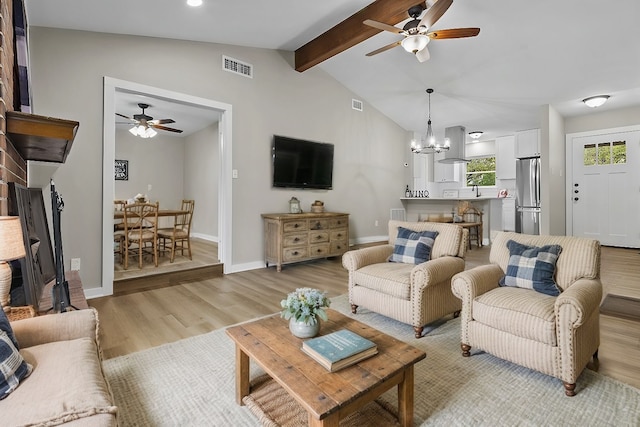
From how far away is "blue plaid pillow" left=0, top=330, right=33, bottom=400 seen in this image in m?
1.02

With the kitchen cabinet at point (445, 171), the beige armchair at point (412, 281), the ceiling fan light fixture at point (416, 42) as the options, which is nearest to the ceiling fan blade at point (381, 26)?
the ceiling fan light fixture at point (416, 42)

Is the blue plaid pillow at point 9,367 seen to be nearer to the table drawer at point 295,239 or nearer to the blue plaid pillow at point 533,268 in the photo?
the blue plaid pillow at point 533,268

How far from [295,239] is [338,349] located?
3290 mm

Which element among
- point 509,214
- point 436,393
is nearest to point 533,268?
point 436,393

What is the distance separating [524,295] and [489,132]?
266 inches

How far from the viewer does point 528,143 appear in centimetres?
712

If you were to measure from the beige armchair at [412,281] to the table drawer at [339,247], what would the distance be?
2.11 metres

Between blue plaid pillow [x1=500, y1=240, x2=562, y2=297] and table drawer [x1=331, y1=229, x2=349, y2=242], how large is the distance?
10.0 feet

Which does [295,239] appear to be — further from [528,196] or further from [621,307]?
[528,196]

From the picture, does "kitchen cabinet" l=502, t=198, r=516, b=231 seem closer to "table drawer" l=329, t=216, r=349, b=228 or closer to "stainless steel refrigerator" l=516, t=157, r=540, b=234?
"stainless steel refrigerator" l=516, t=157, r=540, b=234

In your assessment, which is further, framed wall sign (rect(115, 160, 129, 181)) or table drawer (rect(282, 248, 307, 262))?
framed wall sign (rect(115, 160, 129, 181))

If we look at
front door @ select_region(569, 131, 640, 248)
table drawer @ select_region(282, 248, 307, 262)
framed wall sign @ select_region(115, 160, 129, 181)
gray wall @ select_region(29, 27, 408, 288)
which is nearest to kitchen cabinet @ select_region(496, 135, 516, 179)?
front door @ select_region(569, 131, 640, 248)

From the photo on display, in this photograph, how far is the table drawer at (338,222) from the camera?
5.11 meters

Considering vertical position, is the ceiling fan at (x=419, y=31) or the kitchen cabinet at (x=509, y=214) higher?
the ceiling fan at (x=419, y=31)
